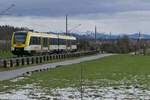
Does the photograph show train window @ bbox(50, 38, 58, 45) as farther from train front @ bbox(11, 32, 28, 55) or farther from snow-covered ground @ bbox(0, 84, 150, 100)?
snow-covered ground @ bbox(0, 84, 150, 100)

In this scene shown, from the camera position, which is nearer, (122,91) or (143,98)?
(143,98)

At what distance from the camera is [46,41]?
2625 inches

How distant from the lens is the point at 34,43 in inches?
Answer: 2365

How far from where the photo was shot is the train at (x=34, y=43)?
5772cm

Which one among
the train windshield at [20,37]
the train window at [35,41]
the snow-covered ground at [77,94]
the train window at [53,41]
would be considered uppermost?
the snow-covered ground at [77,94]

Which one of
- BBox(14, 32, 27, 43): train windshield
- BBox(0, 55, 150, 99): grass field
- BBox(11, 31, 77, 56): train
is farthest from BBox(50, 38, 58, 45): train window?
BBox(0, 55, 150, 99): grass field

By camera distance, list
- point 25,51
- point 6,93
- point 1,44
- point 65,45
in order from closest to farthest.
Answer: point 6,93 < point 25,51 < point 65,45 < point 1,44

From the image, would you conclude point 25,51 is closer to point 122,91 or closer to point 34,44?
point 34,44

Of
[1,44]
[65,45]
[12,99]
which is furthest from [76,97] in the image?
[1,44]

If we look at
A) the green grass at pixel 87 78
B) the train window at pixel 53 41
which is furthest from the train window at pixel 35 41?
the green grass at pixel 87 78

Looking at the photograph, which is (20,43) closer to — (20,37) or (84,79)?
(20,37)

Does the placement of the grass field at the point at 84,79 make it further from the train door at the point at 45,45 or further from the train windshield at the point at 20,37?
the train door at the point at 45,45

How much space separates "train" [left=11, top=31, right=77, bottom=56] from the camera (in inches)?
2272

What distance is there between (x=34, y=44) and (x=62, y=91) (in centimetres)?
4162
